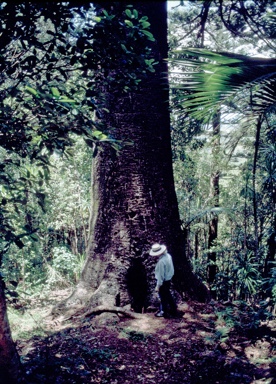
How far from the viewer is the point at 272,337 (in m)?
4.27

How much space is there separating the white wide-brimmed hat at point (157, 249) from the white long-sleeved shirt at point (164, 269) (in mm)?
100

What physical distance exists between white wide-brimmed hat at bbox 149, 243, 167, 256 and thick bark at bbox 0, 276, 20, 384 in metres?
3.00

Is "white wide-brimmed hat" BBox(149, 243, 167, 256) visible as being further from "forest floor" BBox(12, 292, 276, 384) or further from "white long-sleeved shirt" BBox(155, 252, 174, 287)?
"forest floor" BBox(12, 292, 276, 384)

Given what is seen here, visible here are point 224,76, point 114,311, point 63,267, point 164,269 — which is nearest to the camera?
point 224,76

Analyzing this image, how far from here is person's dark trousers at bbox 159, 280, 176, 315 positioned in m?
5.28

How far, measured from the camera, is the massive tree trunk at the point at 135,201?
5.41 meters

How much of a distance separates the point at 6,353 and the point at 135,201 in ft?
10.8

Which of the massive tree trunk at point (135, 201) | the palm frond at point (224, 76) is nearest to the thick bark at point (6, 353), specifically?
the palm frond at point (224, 76)

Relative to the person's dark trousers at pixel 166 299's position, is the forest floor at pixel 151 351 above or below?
below

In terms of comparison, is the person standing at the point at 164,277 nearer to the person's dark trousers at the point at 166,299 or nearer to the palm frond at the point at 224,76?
the person's dark trousers at the point at 166,299

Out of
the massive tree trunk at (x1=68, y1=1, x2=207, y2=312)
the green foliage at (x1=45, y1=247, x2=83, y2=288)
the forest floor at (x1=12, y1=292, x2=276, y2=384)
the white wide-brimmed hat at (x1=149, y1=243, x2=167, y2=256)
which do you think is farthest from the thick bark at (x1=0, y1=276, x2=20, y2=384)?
the green foliage at (x1=45, y1=247, x2=83, y2=288)

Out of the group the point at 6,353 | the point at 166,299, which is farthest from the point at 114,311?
the point at 6,353

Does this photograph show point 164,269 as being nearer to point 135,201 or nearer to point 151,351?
point 135,201

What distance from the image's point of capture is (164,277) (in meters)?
5.27
